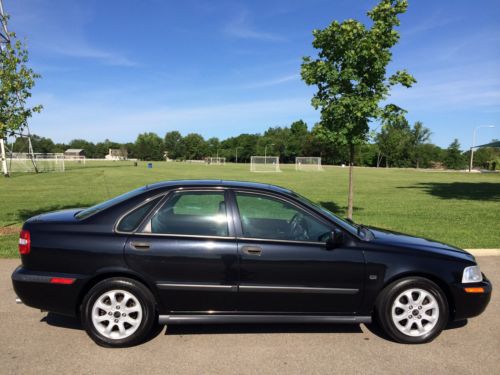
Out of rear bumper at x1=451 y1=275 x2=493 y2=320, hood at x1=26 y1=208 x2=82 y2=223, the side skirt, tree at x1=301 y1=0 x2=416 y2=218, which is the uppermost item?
tree at x1=301 y1=0 x2=416 y2=218

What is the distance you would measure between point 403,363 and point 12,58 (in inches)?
345

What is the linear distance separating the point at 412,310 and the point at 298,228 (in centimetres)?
136

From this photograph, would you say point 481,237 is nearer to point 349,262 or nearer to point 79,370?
point 349,262

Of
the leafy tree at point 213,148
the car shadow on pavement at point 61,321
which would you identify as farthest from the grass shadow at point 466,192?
the leafy tree at point 213,148

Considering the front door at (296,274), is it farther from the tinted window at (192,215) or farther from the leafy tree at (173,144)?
the leafy tree at (173,144)

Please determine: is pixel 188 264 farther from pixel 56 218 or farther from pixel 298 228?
pixel 56 218

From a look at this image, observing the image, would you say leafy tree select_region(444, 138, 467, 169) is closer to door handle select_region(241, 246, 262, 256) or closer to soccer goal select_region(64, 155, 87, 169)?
soccer goal select_region(64, 155, 87, 169)

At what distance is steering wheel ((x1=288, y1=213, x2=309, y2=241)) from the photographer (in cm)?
375

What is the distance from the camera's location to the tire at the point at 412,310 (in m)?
3.70

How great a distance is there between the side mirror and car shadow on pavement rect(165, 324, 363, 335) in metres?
0.97

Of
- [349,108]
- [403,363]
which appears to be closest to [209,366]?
[403,363]

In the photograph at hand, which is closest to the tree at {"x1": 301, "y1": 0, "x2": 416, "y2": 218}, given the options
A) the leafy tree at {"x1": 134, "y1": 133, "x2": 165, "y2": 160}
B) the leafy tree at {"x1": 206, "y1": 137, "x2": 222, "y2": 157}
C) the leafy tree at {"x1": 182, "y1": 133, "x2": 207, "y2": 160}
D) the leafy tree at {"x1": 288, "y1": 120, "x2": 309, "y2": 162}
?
the leafy tree at {"x1": 288, "y1": 120, "x2": 309, "y2": 162}

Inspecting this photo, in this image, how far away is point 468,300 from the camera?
3.76 meters

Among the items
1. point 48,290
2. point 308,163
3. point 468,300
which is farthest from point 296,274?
point 308,163
